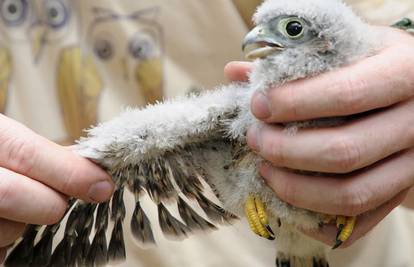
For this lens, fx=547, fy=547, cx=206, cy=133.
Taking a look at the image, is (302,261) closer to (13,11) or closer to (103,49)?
(103,49)

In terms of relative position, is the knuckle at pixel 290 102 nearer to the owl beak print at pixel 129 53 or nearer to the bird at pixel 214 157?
the bird at pixel 214 157

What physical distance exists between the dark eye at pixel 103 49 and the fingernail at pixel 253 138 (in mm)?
445

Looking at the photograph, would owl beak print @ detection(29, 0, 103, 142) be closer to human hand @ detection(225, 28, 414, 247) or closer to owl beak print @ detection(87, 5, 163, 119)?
owl beak print @ detection(87, 5, 163, 119)

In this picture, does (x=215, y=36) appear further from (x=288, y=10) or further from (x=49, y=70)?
(x=288, y=10)

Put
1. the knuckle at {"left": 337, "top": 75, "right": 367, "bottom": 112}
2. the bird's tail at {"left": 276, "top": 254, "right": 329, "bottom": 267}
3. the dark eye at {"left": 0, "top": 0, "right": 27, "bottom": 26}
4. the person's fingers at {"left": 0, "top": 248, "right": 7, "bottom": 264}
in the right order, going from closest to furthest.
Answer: the knuckle at {"left": 337, "top": 75, "right": 367, "bottom": 112}
the person's fingers at {"left": 0, "top": 248, "right": 7, "bottom": 264}
the bird's tail at {"left": 276, "top": 254, "right": 329, "bottom": 267}
the dark eye at {"left": 0, "top": 0, "right": 27, "bottom": 26}

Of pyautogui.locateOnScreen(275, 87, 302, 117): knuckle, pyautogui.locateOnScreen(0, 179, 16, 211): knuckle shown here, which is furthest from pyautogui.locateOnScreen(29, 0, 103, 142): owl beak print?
pyautogui.locateOnScreen(275, 87, 302, 117): knuckle

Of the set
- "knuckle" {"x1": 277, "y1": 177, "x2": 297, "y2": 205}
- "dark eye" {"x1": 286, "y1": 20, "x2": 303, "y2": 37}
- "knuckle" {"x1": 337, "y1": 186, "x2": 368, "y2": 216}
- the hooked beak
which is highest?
"dark eye" {"x1": 286, "y1": 20, "x2": 303, "y2": 37}

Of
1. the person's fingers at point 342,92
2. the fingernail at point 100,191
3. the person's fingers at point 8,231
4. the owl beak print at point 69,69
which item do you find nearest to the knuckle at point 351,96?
the person's fingers at point 342,92

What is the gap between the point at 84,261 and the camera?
78 centimetres

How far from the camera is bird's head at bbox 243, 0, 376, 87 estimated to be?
0.63 metres

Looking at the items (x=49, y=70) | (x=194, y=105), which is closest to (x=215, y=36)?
(x=49, y=70)

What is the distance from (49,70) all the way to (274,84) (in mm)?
518

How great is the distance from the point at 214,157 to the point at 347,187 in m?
0.19

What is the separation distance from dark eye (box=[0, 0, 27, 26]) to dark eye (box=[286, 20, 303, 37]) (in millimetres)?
554
